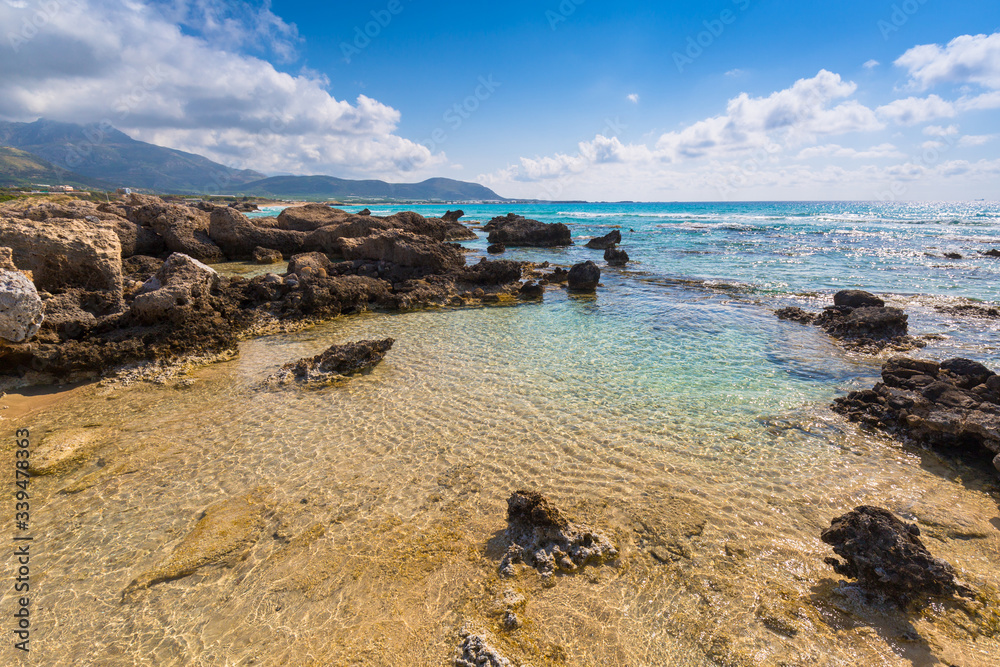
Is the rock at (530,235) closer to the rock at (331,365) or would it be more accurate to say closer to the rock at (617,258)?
the rock at (617,258)

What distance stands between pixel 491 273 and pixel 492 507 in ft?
49.5

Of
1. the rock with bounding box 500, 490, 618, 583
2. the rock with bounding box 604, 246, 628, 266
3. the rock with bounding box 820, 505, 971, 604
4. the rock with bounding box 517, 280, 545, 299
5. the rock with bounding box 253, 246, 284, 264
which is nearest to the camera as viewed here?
the rock with bounding box 820, 505, 971, 604

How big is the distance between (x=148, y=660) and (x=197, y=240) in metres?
25.9

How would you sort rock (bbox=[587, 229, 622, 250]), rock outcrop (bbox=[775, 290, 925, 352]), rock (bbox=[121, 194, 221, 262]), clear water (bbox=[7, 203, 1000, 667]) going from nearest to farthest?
clear water (bbox=[7, 203, 1000, 667]), rock outcrop (bbox=[775, 290, 925, 352]), rock (bbox=[121, 194, 221, 262]), rock (bbox=[587, 229, 622, 250])

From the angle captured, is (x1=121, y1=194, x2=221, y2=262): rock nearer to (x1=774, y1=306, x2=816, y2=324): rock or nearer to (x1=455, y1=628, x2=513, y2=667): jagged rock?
(x1=455, y1=628, x2=513, y2=667): jagged rock

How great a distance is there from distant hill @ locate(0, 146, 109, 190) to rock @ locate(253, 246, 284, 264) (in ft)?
602

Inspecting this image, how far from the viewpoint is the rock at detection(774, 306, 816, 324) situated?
47.6 feet

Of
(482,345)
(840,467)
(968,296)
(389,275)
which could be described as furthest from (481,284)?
(968,296)

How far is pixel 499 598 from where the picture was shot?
170 inches

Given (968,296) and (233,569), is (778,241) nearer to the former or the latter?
(968,296)

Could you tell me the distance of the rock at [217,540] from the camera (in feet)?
14.9

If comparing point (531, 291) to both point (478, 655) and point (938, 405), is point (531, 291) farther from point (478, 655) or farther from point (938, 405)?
point (478, 655)

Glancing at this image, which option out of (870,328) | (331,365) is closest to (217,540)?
(331,365)

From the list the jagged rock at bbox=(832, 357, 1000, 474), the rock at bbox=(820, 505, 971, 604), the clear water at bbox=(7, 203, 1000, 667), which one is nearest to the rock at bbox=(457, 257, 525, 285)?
the clear water at bbox=(7, 203, 1000, 667)
